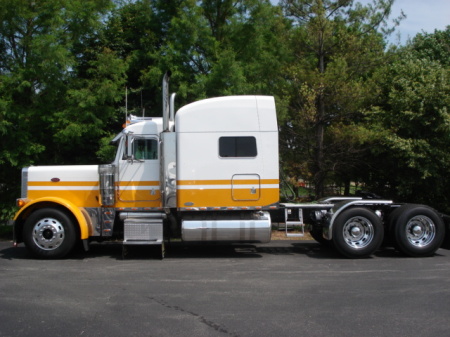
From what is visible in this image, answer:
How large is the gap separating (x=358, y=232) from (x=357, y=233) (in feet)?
0.10

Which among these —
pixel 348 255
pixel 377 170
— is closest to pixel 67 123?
pixel 348 255

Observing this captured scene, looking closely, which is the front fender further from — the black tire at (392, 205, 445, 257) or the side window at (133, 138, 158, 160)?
the black tire at (392, 205, 445, 257)

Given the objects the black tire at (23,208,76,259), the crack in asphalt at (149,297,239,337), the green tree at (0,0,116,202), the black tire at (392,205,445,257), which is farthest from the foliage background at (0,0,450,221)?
the crack in asphalt at (149,297,239,337)

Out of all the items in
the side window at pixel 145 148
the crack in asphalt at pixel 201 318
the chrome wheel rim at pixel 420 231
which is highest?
the side window at pixel 145 148

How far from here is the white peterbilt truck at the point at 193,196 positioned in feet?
32.5

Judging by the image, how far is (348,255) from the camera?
1016cm

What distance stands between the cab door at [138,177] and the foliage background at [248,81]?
10.1 ft

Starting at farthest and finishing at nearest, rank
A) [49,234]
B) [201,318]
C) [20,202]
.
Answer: [20,202] < [49,234] < [201,318]

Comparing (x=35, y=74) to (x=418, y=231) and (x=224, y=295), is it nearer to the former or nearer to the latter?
(x=224, y=295)

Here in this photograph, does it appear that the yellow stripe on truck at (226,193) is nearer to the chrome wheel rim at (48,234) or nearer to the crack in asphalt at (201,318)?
the chrome wheel rim at (48,234)

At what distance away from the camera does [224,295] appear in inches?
279

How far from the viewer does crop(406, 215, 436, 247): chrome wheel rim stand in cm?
1029

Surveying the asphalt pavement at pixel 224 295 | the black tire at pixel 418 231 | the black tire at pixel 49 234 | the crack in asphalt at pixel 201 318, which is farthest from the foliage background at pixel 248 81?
the crack in asphalt at pixel 201 318

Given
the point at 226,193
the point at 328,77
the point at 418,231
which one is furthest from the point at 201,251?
the point at 328,77
